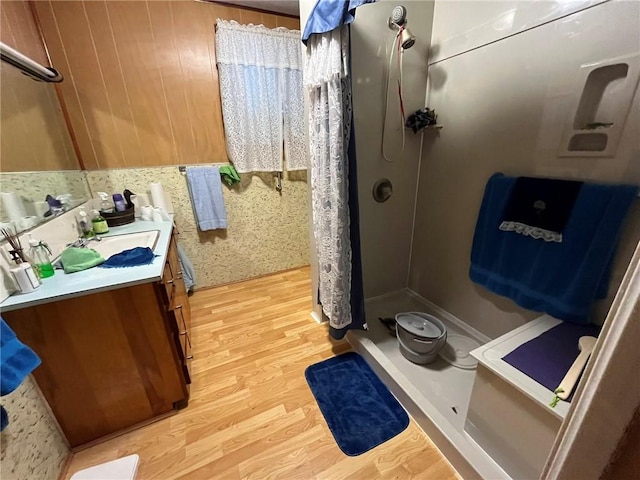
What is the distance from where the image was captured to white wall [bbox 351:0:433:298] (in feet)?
5.35

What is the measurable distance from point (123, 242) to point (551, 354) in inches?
91.2

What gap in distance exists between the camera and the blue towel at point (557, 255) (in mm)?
1109

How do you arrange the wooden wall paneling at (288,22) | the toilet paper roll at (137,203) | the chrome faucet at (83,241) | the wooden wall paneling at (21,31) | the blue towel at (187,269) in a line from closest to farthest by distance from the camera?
the wooden wall paneling at (21,31), the chrome faucet at (83,241), the toilet paper roll at (137,203), the wooden wall paneling at (288,22), the blue towel at (187,269)

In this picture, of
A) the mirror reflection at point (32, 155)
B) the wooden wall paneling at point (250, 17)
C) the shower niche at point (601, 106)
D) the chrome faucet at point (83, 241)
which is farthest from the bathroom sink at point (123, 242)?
the shower niche at point (601, 106)

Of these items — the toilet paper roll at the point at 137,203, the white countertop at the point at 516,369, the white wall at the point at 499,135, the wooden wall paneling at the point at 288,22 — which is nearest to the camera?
the white countertop at the point at 516,369

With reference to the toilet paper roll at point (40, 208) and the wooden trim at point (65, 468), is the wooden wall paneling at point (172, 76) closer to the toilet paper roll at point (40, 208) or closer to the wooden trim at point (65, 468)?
the toilet paper roll at point (40, 208)

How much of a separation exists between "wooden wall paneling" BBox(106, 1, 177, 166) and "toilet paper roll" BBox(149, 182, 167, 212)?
0.72 feet

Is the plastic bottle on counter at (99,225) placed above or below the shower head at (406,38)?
below

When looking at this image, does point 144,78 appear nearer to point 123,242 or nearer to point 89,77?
point 89,77

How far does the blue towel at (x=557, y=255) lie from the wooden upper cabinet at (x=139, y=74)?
7.35 feet

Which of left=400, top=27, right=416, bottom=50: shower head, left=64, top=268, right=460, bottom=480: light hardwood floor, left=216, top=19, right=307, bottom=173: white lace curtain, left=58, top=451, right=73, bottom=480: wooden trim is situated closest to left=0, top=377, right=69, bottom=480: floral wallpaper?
left=58, top=451, right=73, bottom=480: wooden trim

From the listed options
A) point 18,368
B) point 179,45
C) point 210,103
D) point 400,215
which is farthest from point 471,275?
point 179,45

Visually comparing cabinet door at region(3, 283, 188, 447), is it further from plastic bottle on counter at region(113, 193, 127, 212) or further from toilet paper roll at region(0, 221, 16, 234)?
plastic bottle on counter at region(113, 193, 127, 212)

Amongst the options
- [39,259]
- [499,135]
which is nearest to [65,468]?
[39,259]
